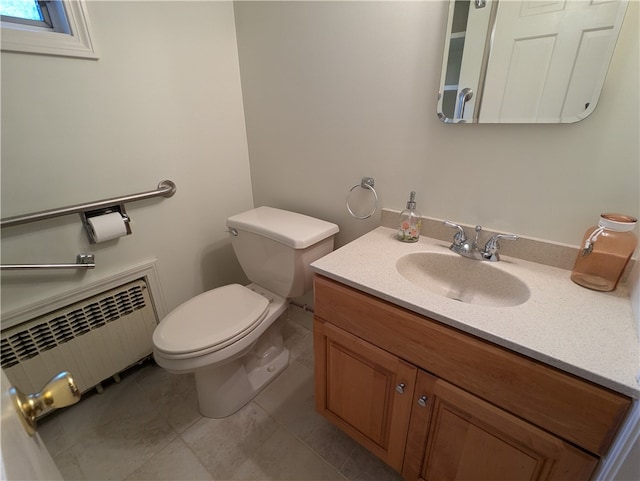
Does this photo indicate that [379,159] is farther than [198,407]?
No

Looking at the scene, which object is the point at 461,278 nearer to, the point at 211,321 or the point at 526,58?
the point at 526,58

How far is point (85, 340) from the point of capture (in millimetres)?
1289

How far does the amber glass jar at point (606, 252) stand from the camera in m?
0.80

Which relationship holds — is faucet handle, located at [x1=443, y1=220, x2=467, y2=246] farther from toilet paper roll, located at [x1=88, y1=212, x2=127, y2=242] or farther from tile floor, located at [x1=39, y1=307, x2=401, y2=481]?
toilet paper roll, located at [x1=88, y1=212, x2=127, y2=242]

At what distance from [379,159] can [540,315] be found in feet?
2.54

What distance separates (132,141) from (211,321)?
A: 2.71 ft

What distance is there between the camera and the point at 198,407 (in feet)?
4.64

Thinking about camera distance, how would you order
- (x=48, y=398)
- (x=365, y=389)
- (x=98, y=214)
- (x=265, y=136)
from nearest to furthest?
1. (x=48, y=398)
2. (x=365, y=389)
3. (x=98, y=214)
4. (x=265, y=136)

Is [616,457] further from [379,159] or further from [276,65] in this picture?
[276,65]

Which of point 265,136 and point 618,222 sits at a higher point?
point 265,136

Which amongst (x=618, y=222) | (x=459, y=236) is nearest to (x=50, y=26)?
(x=459, y=236)

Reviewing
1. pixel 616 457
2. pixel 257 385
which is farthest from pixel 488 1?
pixel 257 385

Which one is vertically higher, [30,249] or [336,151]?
[336,151]

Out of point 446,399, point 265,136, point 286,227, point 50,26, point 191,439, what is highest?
point 50,26
